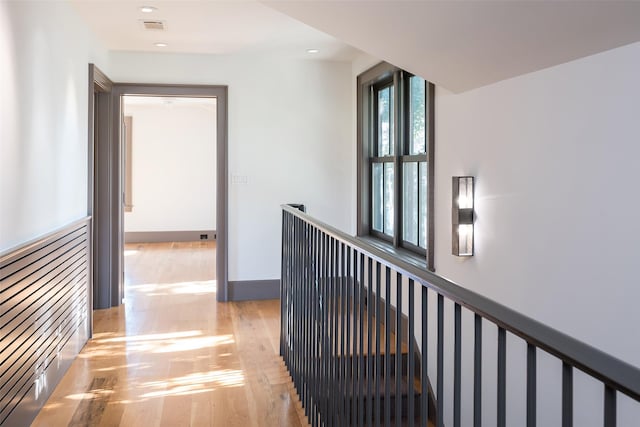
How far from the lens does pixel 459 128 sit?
3.36 m

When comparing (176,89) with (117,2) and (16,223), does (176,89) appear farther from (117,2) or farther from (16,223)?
(16,223)

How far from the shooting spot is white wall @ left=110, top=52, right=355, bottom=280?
5570 millimetres

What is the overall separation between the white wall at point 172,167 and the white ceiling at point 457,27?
6100mm

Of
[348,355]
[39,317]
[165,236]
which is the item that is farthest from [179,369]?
[165,236]

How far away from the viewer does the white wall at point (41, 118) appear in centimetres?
265

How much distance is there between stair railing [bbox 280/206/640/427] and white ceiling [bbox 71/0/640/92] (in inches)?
35.4

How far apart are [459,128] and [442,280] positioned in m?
2.21

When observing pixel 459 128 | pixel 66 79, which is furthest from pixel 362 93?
pixel 66 79

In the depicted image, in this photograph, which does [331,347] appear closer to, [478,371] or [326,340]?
[326,340]

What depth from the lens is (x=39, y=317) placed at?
3.05 metres

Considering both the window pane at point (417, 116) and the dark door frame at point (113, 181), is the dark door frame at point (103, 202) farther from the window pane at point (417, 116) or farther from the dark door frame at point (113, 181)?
the window pane at point (417, 116)

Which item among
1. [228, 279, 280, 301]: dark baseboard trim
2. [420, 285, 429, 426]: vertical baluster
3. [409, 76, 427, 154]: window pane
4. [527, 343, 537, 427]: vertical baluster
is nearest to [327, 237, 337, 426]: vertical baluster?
[420, 285, 429, 426]: vertical baluster

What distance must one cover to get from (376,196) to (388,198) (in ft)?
1.41

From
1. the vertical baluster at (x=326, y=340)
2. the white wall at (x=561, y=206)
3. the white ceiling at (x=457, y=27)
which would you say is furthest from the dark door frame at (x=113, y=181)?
the vertical baluster at (x=326, y=340)
